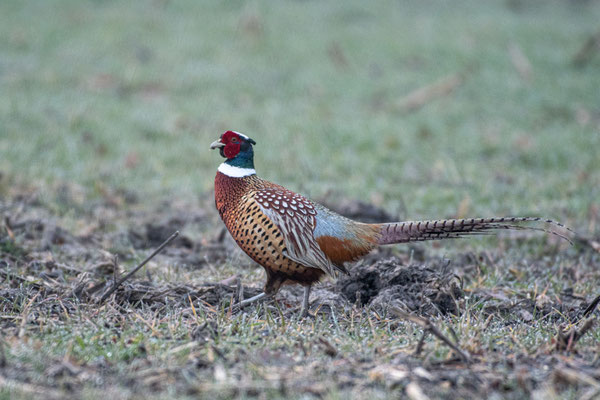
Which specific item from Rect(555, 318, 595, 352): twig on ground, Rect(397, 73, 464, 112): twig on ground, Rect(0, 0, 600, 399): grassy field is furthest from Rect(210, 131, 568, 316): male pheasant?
Rect(397, 73, 464, 112): twig on ground

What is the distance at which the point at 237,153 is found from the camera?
4.04 metres

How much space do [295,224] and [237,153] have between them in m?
0.61

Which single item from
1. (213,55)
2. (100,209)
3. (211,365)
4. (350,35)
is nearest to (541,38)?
(350,35)

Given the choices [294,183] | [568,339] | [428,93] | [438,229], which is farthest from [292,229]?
[428,93]

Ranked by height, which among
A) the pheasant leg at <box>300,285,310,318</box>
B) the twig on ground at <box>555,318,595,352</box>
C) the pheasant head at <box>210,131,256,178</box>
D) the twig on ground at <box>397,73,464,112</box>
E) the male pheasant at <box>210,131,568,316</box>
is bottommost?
the pheasant leg at <box>300,285,310,318</box>

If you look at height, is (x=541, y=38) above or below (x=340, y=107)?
above

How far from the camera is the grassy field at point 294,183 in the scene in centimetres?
276

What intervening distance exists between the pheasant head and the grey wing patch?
0.79 feet

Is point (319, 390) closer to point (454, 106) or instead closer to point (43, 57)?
point (454, 106)

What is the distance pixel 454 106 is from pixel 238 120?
3.12 meters

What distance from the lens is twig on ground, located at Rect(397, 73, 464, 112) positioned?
32.1 feet

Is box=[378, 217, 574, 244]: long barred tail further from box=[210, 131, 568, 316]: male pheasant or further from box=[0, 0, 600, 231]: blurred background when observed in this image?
box=[0, 0, 600, 231]: blurred background

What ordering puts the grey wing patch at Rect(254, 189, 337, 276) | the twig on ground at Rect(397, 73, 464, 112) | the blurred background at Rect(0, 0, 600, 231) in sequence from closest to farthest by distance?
the grey wing patch at Rect(254, 189, 337, 276) → the blurred background at Rect(0, 0, 600, 231) → the twig on ground at Rect(397, 73, 464, 112)

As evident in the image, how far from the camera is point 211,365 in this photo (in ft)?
8.92
